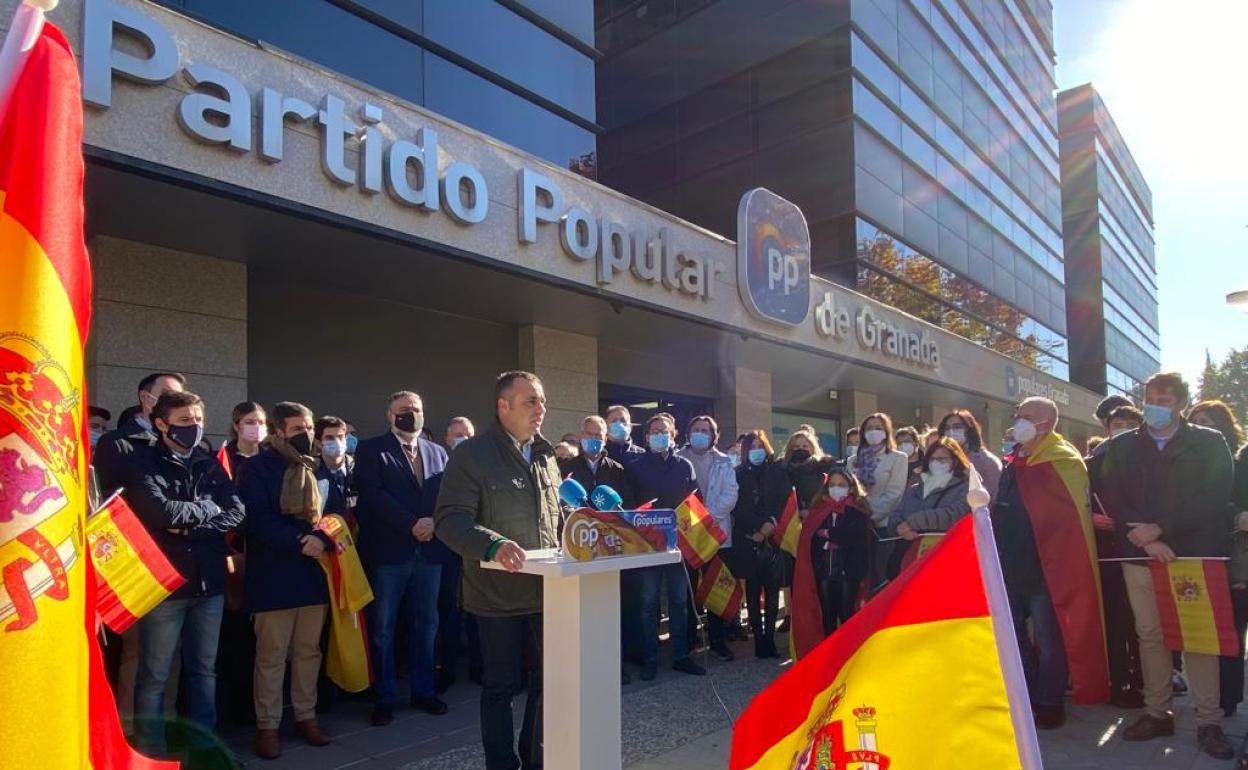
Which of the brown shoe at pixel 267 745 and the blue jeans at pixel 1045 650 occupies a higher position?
the blue jeans at pixel 1045 650

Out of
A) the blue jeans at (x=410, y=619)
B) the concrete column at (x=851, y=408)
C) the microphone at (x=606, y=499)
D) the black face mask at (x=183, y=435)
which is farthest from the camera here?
the concrete column at (x=851, y=408)

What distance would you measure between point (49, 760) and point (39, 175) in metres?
0.98

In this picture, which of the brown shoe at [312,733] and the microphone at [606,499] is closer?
the microphone at [606,499]

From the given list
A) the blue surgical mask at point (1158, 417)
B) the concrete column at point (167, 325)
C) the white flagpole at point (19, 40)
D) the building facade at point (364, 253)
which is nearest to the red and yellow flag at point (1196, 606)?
the blue surgical mask at point (1158, 417)

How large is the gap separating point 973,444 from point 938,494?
99 cm

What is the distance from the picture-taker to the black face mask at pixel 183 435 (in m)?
4.47

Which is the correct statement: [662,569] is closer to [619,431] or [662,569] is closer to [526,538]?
[619,431]

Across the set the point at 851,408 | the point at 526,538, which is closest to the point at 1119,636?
the point at 526,538

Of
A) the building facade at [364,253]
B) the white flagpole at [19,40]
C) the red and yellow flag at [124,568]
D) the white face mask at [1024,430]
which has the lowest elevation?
the red and yellow flag at [124,568]

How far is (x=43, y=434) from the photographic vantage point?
4.59 feet

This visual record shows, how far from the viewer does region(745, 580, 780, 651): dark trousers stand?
7.18m

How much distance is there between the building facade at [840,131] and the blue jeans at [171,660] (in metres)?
15.0

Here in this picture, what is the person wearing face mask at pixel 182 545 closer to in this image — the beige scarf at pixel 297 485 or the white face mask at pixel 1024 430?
the beige scarf at pixel 297 485

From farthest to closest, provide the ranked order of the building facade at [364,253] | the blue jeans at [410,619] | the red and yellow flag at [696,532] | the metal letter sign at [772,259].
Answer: the metal letter sign at [772,259]
the red and yellow flag at [696,532]
the building facade at [364,253]
the blue jeans at [410,619]
